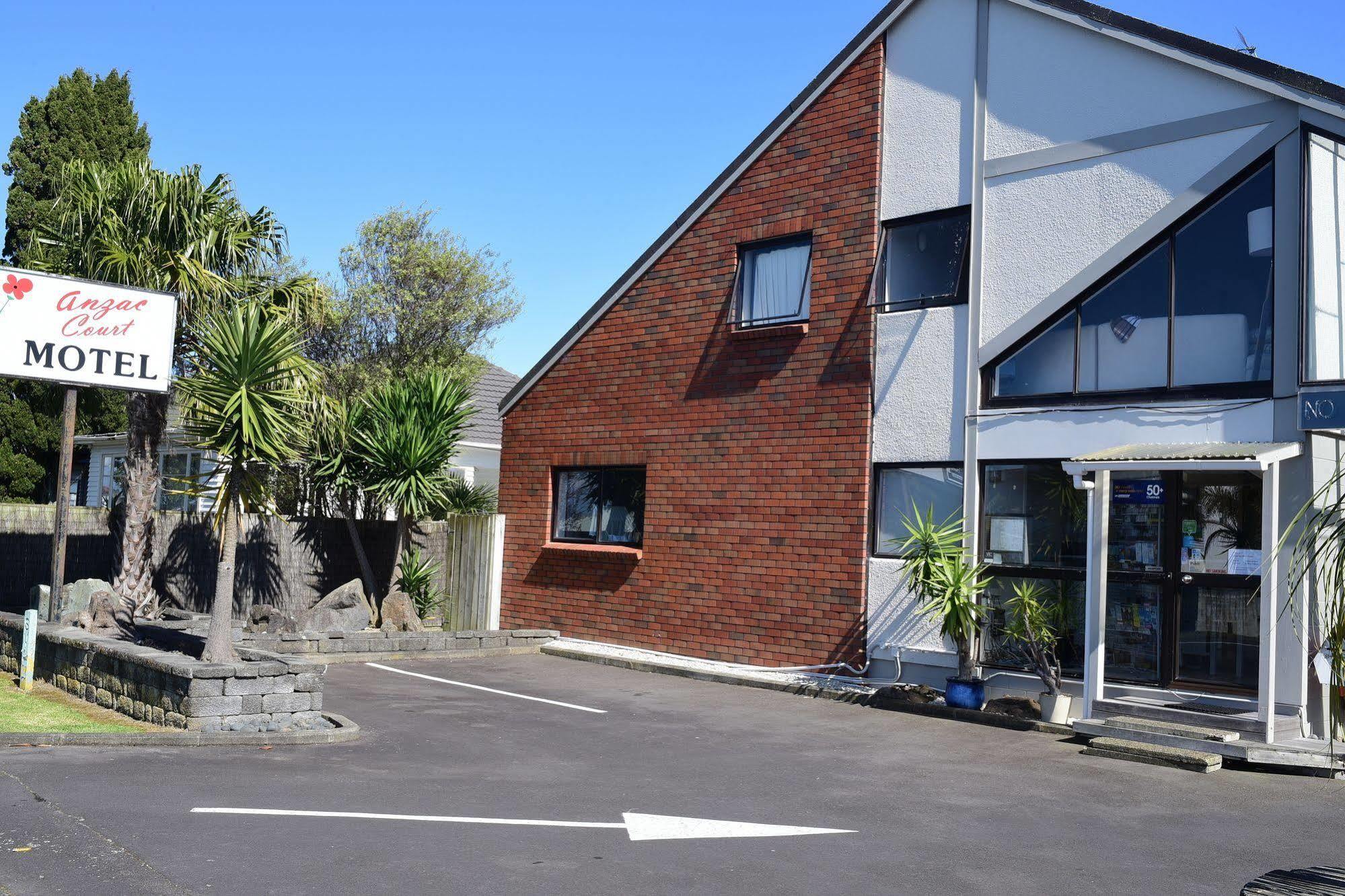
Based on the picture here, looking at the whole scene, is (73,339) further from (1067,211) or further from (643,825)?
(1067,211)

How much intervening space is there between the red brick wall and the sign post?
676 cm


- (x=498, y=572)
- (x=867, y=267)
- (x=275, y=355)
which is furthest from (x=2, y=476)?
(x=867, y=267)

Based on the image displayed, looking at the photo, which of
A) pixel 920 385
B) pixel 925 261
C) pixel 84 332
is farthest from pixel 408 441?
pixel 925 261

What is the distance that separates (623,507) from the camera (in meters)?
18.3

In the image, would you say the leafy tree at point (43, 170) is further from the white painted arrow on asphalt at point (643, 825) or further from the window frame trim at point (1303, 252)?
the window frame trim at point (1303, 252)

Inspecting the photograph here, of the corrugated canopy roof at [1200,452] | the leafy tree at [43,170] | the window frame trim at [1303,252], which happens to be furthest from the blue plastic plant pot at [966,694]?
the leafy tree at [43,170]

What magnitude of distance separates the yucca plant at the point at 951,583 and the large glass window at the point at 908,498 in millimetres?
411

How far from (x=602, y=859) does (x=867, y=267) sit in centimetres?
1012

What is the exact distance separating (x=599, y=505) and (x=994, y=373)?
7.10m

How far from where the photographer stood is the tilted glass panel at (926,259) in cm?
1449

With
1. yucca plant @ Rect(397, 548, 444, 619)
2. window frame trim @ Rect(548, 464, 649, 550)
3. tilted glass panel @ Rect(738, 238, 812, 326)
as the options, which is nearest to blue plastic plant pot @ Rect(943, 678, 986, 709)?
tilted glass panel @ Rect(738, 238, 812, 326)

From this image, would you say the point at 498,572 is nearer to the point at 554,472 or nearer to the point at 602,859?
the point at 554,472

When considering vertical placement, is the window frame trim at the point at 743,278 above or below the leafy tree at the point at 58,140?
below

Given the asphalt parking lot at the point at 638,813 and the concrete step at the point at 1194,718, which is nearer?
the asphalt parking lot at the point at 638,813
